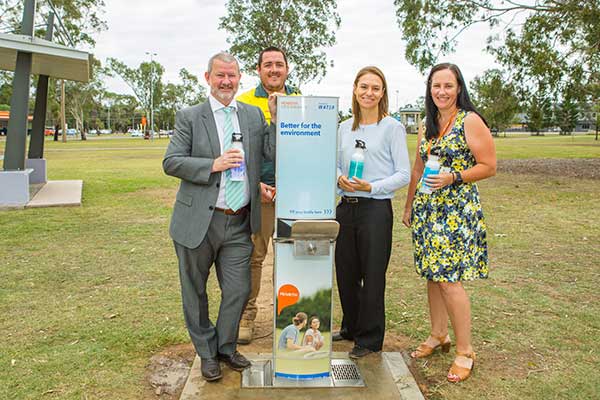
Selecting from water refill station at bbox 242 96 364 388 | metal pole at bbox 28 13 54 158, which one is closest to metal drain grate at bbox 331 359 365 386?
water refill station at bbox 242 96 364 388

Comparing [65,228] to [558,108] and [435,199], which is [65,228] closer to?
[435,199]

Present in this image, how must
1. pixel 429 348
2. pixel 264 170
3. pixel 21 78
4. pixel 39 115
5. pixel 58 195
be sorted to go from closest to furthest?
pixel 264 170 → pixel 429 348 → pixel 21 78 → pixel 58 195 → pixel 39 115

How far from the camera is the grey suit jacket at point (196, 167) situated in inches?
125

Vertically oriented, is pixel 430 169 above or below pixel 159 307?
above

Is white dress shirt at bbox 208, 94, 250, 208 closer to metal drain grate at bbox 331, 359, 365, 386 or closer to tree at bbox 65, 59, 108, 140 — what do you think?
metal drain grate at bbox 331, 359, 365, 386

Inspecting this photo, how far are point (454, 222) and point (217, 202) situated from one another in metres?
1.50

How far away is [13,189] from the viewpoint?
10203 mm

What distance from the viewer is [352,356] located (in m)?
3.74

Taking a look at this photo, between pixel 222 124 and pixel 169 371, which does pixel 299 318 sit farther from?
pixel 222 124

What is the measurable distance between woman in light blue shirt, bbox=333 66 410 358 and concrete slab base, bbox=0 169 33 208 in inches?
339

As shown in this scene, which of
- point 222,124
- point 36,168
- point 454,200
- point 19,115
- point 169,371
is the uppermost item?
point 19,115

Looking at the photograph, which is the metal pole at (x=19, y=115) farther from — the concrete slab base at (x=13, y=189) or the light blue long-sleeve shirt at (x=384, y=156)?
the light blue long-sleeve shirt at (x=384, y=156)

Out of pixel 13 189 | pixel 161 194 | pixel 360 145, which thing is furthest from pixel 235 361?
pixel 161 194

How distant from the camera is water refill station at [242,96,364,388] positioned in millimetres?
3062
